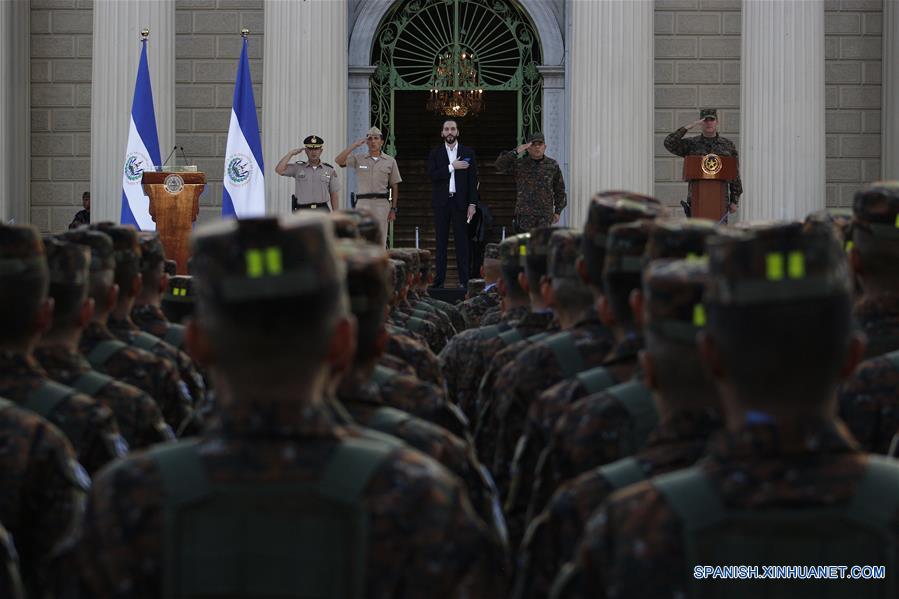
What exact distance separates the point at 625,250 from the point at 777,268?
6.04ft

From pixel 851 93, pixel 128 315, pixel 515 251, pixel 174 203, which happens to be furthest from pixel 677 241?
pixel 851 93

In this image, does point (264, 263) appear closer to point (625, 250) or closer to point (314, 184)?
point (625, 250)

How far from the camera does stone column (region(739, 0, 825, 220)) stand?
18344mm

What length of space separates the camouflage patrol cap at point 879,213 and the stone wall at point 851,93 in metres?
16.5

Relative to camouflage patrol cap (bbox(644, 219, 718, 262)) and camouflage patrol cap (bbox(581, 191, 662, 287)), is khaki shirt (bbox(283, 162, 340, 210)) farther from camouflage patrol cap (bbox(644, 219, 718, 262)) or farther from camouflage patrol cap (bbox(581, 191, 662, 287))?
camouflage patrol cap (bbox(644, 219, 718, 262))

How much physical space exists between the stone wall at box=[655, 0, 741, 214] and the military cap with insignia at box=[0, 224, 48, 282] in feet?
56.8

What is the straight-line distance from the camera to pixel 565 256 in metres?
5.46

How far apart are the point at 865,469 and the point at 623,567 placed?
402 millimetres

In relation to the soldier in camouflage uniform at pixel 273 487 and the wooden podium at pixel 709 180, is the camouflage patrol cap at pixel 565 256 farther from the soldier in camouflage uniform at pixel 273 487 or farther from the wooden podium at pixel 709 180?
the wooden podium at pixel 709 180

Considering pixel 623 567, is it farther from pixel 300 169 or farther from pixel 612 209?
pixel 300 169

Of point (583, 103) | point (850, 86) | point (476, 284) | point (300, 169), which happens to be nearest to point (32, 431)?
point (476, 284)

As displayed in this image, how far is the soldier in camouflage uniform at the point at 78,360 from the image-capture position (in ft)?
13.8

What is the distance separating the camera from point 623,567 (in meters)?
2.36

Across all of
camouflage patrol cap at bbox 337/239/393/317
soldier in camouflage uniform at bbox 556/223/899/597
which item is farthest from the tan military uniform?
soldier in camouflage uniform at bbox 556/223/899/597
